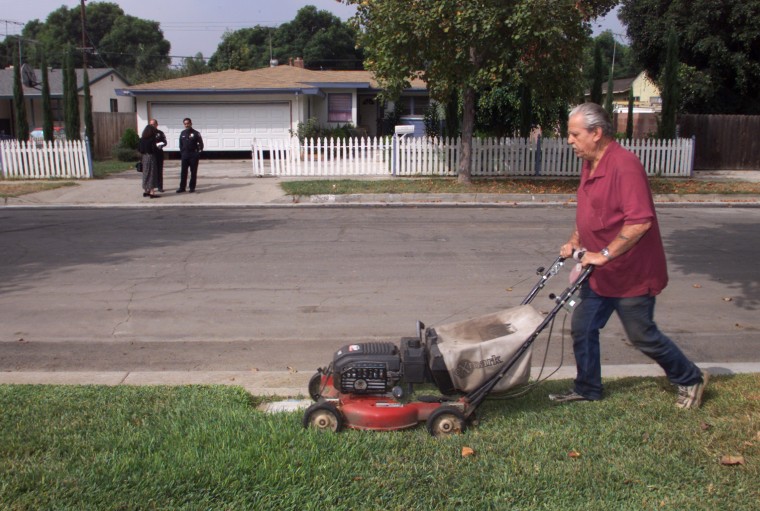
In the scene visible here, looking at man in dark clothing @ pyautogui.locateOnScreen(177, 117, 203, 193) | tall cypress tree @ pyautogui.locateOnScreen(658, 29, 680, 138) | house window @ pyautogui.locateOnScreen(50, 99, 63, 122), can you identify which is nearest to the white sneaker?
man in dark clothing @ pyautogui.locateOnScreen(177, 117, 203, 193)

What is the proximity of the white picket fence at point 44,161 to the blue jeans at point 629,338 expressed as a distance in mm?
18199

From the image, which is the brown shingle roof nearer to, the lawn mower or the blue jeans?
the blue jeans

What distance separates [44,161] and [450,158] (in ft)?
36.7

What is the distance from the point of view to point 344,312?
734 cm

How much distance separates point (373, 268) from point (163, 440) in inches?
217

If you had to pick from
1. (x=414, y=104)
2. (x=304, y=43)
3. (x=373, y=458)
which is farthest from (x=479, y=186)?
(x=304, y=43)

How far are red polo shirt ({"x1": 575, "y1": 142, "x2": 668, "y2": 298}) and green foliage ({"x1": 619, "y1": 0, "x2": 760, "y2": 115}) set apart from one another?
2271 cm

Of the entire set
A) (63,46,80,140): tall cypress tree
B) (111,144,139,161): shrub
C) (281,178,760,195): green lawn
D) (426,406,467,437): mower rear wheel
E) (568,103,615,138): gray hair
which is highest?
(63,46,80,140): tall cypress tree

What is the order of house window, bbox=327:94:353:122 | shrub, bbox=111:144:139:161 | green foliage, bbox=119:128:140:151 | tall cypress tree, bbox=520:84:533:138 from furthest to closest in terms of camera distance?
1. house window, bbox=327:94:353:122
2. green foliage, bbox=119:128:140:151
3. shrub, bbox=111:144:139:161
4. tall cypress tree, bbox=520:84:533:138

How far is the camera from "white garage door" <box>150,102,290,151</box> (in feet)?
92.1

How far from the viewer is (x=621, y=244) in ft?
13.4

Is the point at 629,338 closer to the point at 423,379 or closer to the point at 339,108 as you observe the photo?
the point at 423,379

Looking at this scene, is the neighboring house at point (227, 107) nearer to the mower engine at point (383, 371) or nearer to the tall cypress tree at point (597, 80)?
the tall cypress tree at point (597, 80)

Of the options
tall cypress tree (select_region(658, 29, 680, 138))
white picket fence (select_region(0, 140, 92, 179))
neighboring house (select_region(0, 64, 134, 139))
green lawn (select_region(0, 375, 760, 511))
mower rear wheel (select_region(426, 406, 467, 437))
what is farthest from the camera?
neighboring house (select_region(0, 64, 134, 139))
